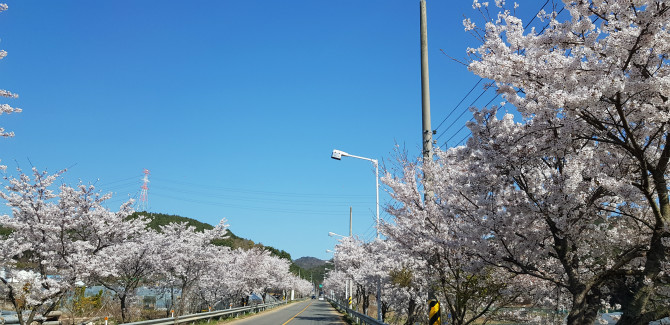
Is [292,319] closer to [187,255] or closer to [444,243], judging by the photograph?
[187,255]

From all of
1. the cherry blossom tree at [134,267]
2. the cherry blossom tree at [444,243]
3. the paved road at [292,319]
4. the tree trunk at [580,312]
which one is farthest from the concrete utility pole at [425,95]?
the paved road at [292,319]

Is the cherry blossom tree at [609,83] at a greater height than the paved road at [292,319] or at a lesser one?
greater

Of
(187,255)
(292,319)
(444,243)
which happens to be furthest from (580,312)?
(292,319)

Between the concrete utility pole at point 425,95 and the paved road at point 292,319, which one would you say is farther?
the paved road at point 292,319

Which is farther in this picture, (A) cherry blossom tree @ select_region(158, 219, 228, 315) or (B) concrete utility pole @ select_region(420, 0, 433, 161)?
(A) cherry blossom tree @ select_region(158, 219, 228, 315)

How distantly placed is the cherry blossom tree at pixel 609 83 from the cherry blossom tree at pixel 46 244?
13.3 m

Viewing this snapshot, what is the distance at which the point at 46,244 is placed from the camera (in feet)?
46.6

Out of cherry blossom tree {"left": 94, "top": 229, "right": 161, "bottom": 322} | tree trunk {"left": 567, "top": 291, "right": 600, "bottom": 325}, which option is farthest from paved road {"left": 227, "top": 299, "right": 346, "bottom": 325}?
tree trunk {"left": 567, "top": 291, "right": 600, "bottom": 325}

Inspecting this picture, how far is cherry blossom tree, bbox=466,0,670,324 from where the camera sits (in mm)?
5188

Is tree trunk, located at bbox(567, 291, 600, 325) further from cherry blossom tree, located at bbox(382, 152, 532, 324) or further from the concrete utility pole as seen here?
the concrete utility pole

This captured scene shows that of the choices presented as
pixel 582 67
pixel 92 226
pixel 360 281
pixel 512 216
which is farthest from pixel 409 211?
pixel 360 281

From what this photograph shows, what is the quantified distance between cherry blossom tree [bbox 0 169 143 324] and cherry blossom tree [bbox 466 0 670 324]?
13316 mm

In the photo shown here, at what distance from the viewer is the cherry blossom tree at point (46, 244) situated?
13398mm

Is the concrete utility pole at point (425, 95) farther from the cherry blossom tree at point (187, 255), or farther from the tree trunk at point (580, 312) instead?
the cherry blossom tree at point (187, 255)
